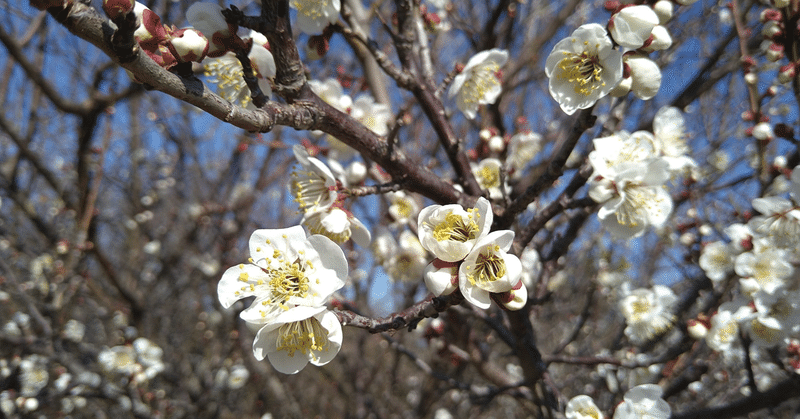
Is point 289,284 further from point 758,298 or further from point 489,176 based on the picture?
point 758,298

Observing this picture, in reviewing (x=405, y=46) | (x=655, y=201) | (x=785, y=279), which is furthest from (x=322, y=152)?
(x=785, y=279)

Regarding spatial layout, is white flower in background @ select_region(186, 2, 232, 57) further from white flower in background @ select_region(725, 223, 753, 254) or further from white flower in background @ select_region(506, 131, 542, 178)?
white flower in background @ select_region(725, 223, 753, 254)

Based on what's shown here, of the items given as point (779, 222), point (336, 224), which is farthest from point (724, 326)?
point (336, 224)

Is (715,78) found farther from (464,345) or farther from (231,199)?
(231,199)

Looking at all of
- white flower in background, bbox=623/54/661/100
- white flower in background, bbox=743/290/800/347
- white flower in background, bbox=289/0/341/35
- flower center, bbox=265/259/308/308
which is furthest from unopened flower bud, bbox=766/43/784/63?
flower center, bbox=265/259/308/308

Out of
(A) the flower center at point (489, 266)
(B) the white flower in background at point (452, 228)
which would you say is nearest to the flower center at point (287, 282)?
(B) the white flower in background at point (452, 228)
